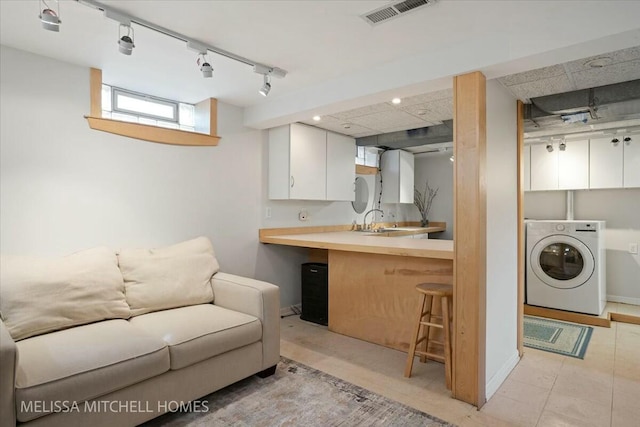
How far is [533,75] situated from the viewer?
2387 mm

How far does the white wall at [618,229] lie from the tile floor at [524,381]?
127 centimetres

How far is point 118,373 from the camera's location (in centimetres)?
173

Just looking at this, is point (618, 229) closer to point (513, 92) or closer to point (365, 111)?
point (513, 92)

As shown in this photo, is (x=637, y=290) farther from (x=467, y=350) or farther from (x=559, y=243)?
(x=467, y=350)

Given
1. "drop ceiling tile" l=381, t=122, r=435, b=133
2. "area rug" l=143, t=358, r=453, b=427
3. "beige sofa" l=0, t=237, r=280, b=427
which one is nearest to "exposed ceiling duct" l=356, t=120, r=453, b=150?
"drop ceiling tile" l=381, t=122, r=435, b=133

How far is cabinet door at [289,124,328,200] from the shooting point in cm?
368

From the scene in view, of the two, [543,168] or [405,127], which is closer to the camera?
[405,127]

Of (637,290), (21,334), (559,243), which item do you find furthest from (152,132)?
(637,290)

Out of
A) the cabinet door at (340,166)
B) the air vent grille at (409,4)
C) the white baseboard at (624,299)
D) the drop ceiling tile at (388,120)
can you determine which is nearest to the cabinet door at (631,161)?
the white baseboard at (624,299)

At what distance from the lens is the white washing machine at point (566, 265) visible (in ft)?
12.7

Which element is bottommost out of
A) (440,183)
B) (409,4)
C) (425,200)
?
(425,200)

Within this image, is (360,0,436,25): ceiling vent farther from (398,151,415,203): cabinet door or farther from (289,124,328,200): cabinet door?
(398,151,415,203): cabinet door

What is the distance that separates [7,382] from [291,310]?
2854mm

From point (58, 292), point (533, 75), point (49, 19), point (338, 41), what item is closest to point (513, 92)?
point (533, 75)
